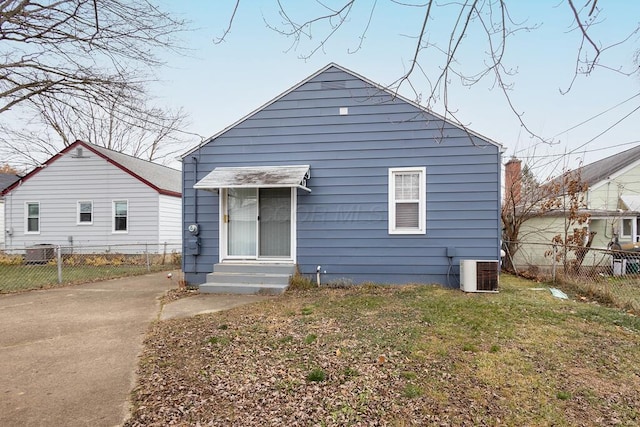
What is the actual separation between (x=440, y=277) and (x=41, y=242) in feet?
53.9

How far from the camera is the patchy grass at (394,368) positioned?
2.82 metres

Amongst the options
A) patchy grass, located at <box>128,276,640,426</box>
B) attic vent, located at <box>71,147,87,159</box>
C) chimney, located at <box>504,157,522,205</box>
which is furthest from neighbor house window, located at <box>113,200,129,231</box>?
chimney, located at <box>504,157,522,205</box>

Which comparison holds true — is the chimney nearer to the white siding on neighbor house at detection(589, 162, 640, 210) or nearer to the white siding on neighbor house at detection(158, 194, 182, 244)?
the white siding on neighbor house at detection(589, 162, 640, 210)

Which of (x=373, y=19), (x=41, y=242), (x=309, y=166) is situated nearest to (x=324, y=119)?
(x=309, y=166)

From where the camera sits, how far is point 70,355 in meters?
4.22

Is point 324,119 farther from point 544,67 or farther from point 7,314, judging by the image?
point 7,314

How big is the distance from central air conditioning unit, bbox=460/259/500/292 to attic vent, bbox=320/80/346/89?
4836 millimetres

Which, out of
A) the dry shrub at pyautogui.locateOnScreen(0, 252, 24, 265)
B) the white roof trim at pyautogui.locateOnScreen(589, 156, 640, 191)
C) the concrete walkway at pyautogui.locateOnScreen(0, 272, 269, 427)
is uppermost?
the white roof trim at pyautogui.locateOnScreen(589, 156, 640, 191)

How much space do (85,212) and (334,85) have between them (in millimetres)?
12852

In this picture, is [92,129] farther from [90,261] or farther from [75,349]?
[75,349]

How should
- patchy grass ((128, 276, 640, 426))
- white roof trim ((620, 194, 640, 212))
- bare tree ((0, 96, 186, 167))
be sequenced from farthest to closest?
white roof trim ((620, 194, 640, 212))
bare tree ((0, 96, 186, 167))
patchy grass ((128, 276, 640, 426))

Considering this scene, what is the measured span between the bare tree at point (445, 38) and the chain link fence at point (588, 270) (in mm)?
4842

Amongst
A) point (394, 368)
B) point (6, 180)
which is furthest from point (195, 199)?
point (6, 180)

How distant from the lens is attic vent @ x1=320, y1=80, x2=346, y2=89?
8.45 m
